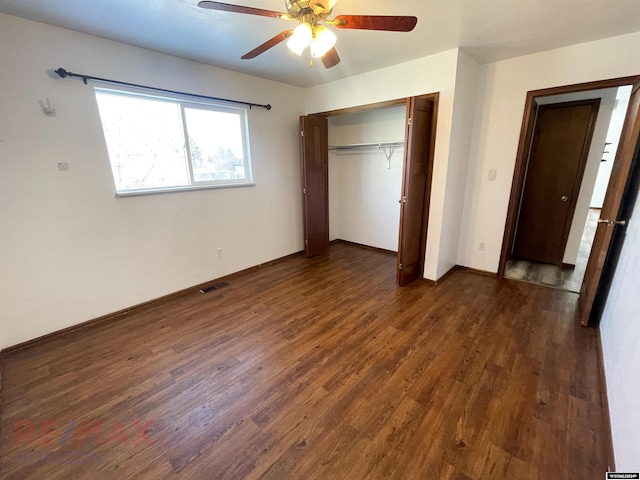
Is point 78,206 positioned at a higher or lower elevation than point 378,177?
lower

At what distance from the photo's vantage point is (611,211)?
6.89 feet

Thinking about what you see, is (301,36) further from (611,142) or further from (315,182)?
(611,142)

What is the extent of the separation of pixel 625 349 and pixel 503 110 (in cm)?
247

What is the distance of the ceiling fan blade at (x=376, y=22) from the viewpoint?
1365mm

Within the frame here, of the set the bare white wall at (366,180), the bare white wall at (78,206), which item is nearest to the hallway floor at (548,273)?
the bare white wall at (366,180)

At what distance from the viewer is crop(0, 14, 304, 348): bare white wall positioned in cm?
198

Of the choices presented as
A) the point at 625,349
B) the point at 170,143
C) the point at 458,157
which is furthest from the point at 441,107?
the point at 170,143

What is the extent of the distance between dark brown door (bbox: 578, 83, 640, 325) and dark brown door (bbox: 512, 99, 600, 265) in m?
1.12

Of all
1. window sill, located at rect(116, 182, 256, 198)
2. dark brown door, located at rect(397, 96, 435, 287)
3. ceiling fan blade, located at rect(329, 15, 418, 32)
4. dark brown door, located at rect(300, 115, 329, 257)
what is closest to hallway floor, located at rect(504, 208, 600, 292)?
dark brown door, located at rect(397, 96, 435, 287)

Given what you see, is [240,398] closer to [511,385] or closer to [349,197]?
[511,385]

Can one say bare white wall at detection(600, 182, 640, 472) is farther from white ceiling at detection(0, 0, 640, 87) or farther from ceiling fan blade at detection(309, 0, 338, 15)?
ceiling fan blade at detection(309, 0, 338, 15)

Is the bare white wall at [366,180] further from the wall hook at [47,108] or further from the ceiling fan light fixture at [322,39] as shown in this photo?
the wall hook at [47,108]

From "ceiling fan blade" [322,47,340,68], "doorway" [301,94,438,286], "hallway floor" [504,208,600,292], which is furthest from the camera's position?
"hallway floor" [504,208,600,292]

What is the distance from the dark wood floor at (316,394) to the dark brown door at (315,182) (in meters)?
1.58
